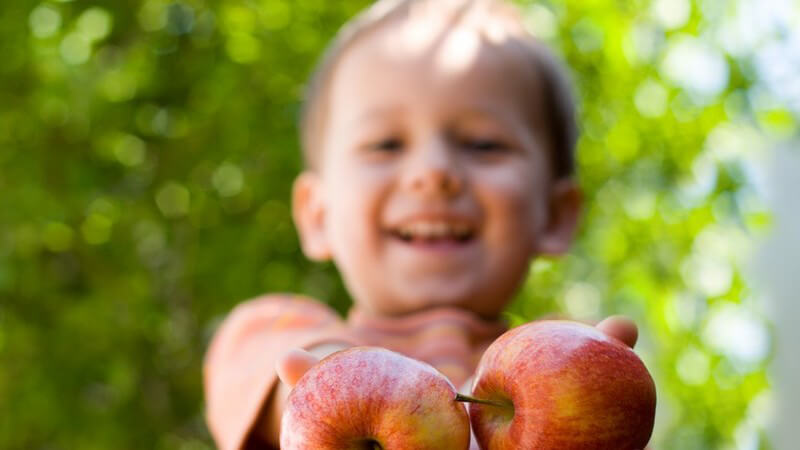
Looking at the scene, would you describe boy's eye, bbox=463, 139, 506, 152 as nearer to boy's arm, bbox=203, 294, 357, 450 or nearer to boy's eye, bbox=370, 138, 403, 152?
boy's eye, bbox=370, 138, 403, 152

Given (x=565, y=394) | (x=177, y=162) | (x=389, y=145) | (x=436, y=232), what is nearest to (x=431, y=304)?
(x=436, y=232)

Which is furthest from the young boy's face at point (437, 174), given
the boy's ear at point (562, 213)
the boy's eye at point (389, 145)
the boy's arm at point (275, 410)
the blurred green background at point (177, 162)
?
the blurred green background at point (177, 162)

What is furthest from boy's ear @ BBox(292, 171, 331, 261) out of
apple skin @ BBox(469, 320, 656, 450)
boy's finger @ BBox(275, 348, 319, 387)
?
apple skin @ BBox(469, 320, 656, 450)

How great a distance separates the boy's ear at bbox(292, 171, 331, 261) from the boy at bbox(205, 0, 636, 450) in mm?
117

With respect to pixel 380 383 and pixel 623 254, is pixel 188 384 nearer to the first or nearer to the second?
pixel 623 254

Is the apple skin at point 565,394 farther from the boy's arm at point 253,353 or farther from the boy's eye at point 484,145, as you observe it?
the boy's eye at point 484,145

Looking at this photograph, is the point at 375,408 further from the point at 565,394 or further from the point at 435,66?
the point at 435,66

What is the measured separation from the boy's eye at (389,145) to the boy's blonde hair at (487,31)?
21 centimetres

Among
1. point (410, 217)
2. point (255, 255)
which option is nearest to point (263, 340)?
point (410, 217)

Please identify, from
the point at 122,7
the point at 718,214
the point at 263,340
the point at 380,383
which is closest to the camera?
the point at 380,383

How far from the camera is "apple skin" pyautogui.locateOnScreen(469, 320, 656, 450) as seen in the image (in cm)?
75

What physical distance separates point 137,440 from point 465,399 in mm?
1700

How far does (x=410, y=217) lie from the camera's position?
1.39m

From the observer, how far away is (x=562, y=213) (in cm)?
167
